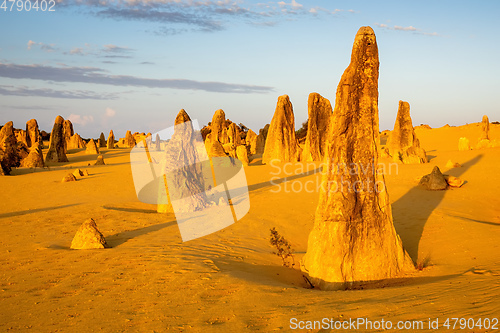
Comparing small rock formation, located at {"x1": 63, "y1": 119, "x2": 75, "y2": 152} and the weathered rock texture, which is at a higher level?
small rock formation, located at {"x1": 63, "y1": 119, "x2": 75, "y2": 152}

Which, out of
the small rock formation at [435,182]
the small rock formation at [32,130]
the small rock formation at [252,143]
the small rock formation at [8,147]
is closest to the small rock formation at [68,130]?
the small rock formation at [32,130]

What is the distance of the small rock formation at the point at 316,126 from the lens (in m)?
24.6

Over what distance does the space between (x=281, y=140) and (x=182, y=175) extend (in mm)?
13544

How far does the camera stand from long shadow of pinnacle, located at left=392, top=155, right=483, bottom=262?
8.72 m

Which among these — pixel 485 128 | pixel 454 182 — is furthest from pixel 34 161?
pixel 485 128

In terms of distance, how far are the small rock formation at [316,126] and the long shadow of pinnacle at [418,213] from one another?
10.5 metres

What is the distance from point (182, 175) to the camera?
11453mm

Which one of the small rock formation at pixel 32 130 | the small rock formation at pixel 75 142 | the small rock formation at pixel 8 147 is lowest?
the small rock formation at pixel 8 147

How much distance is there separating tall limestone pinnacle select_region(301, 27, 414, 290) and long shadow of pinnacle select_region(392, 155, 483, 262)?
1.66 metres

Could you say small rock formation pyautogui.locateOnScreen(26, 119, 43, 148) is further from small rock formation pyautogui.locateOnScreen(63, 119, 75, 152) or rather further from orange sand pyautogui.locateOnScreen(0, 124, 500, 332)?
orange sand pyautogui.locateOnScreen(0, 124, 500, 332)

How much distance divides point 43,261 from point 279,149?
60.9 feet

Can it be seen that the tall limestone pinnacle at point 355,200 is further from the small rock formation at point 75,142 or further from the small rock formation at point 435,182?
the small rock formation at point 75,142

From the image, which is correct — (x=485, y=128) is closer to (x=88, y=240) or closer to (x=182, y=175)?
(x=182, y=175)

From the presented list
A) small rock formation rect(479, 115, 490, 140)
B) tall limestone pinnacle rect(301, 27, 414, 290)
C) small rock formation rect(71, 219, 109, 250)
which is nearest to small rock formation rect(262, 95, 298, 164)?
small rock formation rect(479, 115, 490, 140)
